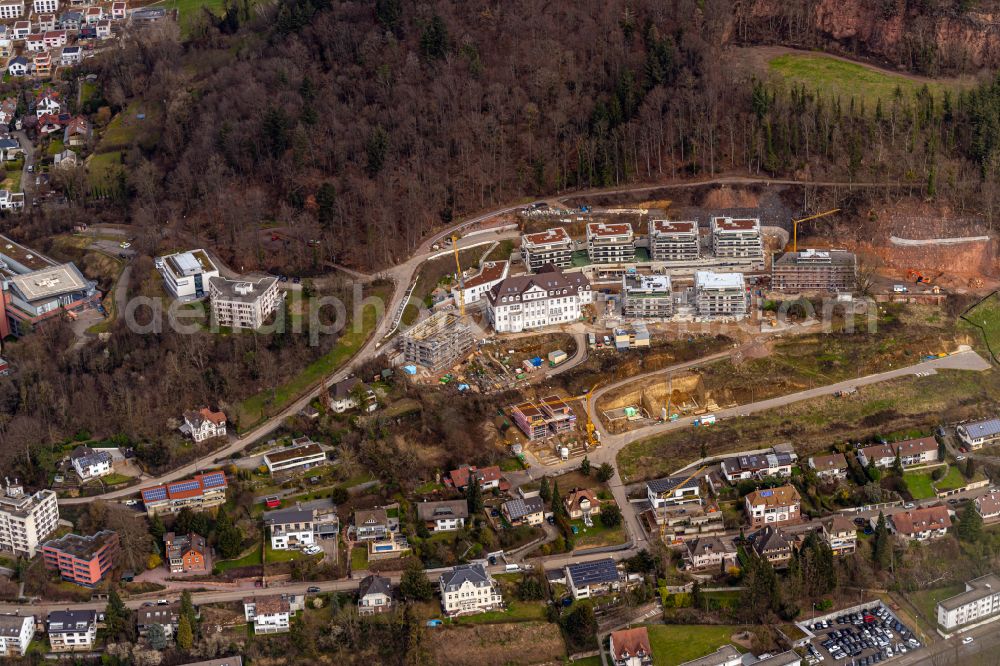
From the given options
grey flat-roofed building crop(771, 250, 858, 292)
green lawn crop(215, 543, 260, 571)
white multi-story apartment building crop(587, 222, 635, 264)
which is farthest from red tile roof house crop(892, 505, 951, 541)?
green lawn crop(215, 543, 260, 571)

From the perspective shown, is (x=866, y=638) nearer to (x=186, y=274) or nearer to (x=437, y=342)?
(x=437, y=342)

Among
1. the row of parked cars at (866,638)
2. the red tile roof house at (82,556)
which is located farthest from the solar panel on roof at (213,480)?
the row of parked cars at (866,638)

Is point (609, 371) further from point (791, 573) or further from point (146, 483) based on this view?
point (146, 483)

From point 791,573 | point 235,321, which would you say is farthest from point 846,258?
point 235,321

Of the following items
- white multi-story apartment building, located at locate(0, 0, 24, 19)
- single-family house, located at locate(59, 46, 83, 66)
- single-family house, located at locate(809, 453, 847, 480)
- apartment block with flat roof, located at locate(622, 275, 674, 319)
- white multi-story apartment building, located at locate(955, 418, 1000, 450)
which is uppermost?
white multi-story apartment building, located at locate(0, 0, 24, 19)

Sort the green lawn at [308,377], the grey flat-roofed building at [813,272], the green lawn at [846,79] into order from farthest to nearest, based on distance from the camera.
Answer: the green lawn at [846,79], the grey flat-roofed building at [813,272], the green lawn at [308,377]

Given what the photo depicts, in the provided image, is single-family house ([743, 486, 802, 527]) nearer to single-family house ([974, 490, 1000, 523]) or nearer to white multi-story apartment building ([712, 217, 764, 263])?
single-family house ([974, 490, 1000, 523])

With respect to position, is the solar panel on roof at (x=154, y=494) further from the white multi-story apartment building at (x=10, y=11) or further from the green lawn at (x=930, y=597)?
the white multi-story apartment building at (x=10, y=11)
